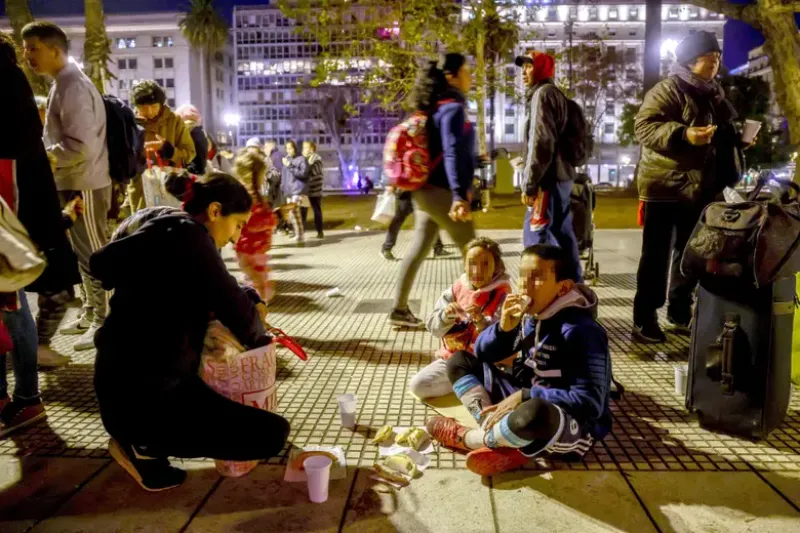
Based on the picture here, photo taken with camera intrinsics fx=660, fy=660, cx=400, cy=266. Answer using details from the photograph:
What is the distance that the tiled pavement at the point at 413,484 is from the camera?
2.46 metres

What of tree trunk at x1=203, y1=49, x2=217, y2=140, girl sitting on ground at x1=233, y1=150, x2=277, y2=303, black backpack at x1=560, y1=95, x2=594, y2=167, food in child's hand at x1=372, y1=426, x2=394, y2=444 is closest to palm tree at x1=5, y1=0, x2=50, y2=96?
girl sitting on ground at x1=233, y1=150, x2=277, y2=303

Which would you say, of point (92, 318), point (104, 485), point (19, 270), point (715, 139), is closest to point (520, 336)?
point (104, 485)

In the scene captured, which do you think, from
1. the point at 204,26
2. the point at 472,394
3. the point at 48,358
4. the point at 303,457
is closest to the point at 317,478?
the point at 303,457

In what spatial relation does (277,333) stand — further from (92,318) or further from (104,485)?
(92,318)

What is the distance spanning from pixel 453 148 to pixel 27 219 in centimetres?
284

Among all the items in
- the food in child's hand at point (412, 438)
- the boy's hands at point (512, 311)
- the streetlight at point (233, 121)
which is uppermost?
the streetlight at point (233, 121)

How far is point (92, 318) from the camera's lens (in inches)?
213

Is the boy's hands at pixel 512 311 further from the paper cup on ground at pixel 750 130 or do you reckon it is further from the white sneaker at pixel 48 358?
the white sneaker at pixel 48 358

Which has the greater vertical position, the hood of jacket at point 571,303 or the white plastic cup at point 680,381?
the hood of jacket at point 571,303

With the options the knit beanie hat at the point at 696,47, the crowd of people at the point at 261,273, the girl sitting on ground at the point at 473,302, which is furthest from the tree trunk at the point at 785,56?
the girl sitting on ground at the point at 473,302

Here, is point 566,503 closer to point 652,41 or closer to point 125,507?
point 125,507

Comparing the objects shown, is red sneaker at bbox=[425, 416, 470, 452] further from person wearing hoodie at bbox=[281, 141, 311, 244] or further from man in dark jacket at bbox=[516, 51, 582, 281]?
person wearing hoodie at bbox=[281, 141, 311, 244]

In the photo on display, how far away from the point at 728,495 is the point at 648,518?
417 mm

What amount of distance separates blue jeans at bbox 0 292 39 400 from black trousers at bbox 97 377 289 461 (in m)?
1.00
